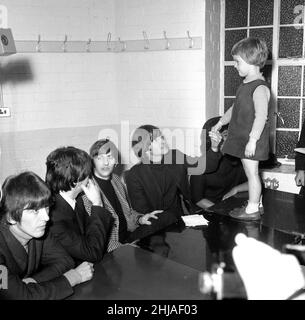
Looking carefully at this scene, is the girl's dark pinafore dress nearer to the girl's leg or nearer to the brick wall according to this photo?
the girl's leg

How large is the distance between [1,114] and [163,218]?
1.71 m

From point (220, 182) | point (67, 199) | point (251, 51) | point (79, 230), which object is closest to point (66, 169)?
point (67, 199)

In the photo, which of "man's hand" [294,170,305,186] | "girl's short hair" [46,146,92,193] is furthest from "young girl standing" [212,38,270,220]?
"man's hand" [294,170,305,186]

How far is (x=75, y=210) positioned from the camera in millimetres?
2131

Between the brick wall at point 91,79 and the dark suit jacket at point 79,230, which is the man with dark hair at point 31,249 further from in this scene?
the brick wall at point 91,79

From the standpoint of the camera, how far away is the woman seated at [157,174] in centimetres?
284

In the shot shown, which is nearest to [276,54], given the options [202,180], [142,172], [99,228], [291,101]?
[291,101]

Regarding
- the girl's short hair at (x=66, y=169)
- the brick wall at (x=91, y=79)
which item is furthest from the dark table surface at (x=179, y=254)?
the brick wall at (x=91, y=79)

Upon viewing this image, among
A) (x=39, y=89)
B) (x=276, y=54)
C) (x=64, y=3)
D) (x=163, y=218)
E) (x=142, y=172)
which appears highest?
(x=64, y=3)

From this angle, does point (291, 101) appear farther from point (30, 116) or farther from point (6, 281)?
point (6, 281)

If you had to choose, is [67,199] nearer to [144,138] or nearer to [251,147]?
[251,147]

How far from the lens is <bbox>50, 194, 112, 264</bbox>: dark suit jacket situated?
6.12 ft

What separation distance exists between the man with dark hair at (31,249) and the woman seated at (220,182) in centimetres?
151

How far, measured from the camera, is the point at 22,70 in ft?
11.9
